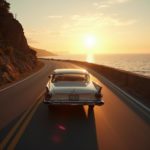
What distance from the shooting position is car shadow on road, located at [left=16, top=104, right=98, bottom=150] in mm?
7117

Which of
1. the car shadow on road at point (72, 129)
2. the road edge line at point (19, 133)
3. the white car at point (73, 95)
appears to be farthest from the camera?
the white car at point (73, 95)

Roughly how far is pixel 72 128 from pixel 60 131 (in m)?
0.49

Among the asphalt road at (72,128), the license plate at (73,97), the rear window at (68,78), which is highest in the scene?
the rear window at (68,78)

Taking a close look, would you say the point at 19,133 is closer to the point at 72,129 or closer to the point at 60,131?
the point at 60,131

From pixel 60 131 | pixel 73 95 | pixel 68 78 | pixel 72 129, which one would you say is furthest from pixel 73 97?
pixel 60 131

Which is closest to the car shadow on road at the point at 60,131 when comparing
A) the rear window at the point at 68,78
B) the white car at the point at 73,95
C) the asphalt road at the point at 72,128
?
the asphalt road at the point at 72,128

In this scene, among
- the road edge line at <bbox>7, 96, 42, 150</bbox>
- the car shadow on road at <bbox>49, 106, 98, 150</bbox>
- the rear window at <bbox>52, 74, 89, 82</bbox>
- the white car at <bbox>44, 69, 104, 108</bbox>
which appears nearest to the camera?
the road edge line at <bbox>7, 96, 42, 150</bbox>

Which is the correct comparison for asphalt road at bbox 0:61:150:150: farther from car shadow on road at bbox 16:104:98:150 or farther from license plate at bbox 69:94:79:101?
license plate at bbox 69:94:79:101

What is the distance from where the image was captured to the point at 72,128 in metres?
8.78

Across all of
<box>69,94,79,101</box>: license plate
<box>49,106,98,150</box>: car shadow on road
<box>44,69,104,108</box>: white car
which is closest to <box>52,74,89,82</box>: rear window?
<box>44,69,104,108</box>: white car

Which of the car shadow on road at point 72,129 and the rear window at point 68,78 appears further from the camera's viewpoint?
the rear window at point 68,78

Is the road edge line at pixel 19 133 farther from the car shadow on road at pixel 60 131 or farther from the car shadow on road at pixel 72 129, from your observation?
the car shadow on road at pixel 72 129

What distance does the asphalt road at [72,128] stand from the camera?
7.18 metres

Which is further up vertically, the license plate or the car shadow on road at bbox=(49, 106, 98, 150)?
the license plate
